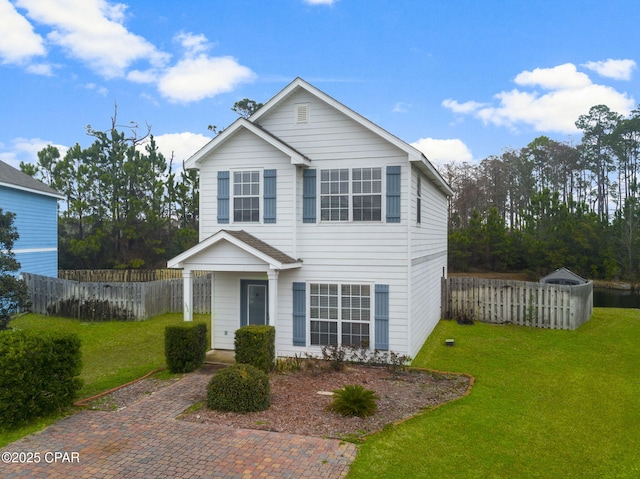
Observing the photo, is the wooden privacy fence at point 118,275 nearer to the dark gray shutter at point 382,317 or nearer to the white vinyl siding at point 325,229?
the white vinyl siding at point 325,229

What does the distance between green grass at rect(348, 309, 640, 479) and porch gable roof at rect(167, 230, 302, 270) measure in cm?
451

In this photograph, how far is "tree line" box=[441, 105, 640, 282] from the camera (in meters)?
34.3

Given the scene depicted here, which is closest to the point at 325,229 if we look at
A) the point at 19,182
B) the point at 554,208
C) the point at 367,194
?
the point at 367,194

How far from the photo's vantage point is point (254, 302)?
12922 mm

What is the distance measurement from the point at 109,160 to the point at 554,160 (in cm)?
4477

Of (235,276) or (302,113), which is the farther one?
(235,276)

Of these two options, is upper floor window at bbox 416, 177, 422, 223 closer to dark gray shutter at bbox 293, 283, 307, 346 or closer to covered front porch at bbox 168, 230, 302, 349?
covered front porch at bbox 168, 230, 302, 349

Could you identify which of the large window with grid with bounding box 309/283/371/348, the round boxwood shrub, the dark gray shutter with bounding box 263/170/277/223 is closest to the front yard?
the large window with grid with bounding box 309/283/371/348

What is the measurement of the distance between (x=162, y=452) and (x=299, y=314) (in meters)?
5.93

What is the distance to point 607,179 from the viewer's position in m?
46.9

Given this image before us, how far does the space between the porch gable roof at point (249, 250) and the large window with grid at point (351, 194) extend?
5.14ft

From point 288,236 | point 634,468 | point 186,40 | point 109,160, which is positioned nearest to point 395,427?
point 634,468

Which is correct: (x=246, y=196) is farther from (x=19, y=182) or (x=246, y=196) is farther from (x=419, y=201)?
(x=19, y=182)

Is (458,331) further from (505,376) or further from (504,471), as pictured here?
(504,471)
